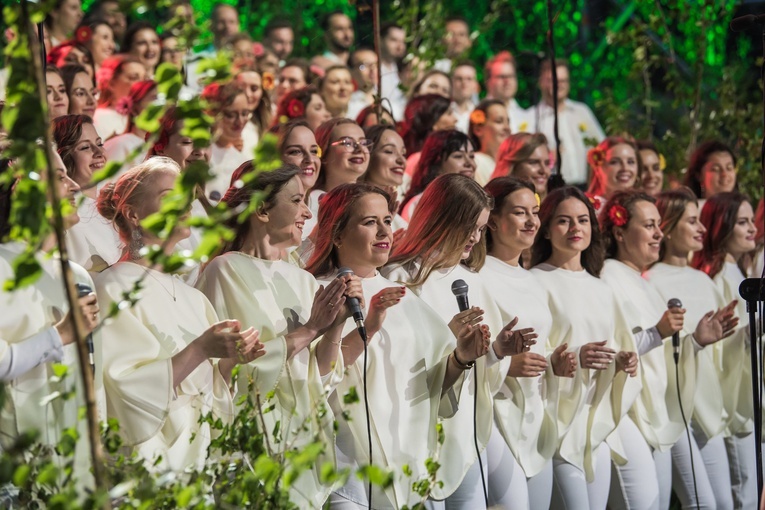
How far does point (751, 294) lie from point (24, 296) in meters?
2.57

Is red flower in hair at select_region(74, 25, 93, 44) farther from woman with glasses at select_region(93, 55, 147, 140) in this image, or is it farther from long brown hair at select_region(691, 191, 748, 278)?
long brown hair at select_region(691, 191, 748, 278)

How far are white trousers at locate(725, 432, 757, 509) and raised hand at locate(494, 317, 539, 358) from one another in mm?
2224

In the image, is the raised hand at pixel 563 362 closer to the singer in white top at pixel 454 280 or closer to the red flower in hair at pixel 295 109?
the singer in white top at pixel 454 280

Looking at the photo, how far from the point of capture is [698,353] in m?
6.69

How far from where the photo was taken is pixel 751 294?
4.57 meters

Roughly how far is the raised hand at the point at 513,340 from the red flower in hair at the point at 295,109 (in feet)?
8.34

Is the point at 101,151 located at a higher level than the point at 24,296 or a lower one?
higher

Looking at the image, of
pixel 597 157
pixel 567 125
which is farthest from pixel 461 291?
pixel 567 125

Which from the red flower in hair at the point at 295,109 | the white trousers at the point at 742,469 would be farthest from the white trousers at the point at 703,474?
the red flower in hair at the point at 295,109

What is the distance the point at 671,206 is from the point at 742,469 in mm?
1486

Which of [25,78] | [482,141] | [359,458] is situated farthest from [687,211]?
[25,78]

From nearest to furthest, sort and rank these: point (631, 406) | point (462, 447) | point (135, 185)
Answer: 1. point (135, 185)
2. point (462, 447)
3. point (631, 406)

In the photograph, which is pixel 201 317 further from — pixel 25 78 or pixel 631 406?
pixel 631 406

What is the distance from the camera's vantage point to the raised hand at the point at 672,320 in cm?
587
